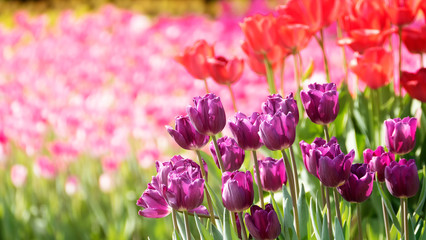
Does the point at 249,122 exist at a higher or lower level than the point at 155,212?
higher

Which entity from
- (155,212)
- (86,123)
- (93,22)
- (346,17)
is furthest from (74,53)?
(155,212)

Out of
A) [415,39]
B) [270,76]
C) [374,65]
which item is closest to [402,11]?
[415,39]

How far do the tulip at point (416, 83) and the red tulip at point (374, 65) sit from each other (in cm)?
5

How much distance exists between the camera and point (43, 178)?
3.16 meters

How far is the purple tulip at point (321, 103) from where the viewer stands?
41.5 inches

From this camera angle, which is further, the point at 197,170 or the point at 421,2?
the point at 421,2

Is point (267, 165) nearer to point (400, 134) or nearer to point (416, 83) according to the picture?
point (400, 134)

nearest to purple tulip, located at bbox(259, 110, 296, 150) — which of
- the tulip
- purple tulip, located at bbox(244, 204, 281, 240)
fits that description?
purple tulip, located at bbox(244, 204, 281, 240)

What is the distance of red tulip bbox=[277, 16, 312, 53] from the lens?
155cm

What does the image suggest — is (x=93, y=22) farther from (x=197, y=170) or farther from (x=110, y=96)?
(x=197, y=170)

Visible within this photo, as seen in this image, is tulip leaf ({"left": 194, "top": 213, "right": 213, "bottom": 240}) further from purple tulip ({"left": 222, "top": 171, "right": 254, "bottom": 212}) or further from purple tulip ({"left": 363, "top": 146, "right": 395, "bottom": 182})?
Answer: purple tulip ({"left": 363, "top": 146, "right": 395, "bottom": 182})

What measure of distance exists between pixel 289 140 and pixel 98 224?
2090 millimetres

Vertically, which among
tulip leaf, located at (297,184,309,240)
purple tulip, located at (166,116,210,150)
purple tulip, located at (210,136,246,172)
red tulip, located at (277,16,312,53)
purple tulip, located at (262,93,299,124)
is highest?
red tulip, located at (277,16,312,53)

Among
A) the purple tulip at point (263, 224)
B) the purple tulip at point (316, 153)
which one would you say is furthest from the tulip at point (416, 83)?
the purple tulip at point (263, 224)
